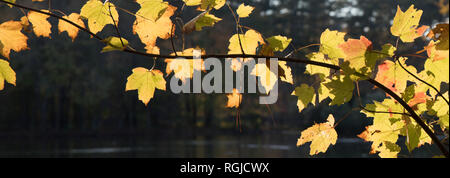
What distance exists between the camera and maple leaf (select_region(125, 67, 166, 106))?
0.74m

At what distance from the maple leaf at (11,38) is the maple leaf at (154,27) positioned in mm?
200

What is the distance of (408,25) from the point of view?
676 mm

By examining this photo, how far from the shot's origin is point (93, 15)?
2.58ft

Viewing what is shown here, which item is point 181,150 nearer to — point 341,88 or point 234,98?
point 234,98

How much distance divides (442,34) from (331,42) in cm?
23

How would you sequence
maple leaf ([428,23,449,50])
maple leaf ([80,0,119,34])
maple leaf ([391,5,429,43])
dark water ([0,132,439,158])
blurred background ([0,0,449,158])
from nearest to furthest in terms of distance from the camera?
maple leaf ([428,23,449,50]) < maple leaf ([391,5,429,43]) < maple leaf ([80,0,119,34]) < dark water ([0,132,439,158]) < blurred background ([0,0,449,158])

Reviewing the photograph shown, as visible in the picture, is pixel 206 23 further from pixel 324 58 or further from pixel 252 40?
pixel 324 58

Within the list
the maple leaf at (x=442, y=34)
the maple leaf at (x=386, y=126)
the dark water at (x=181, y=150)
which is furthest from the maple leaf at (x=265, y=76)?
the dark water at (x=181, y=150)

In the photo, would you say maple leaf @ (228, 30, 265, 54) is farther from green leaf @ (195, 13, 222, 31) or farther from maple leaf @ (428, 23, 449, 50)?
maple leaf @ (428, 23, 449, 50)

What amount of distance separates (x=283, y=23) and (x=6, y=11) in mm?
17132

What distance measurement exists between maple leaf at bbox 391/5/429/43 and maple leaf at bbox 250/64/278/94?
0.21 m

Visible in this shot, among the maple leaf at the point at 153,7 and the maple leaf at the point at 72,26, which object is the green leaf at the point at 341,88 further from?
the maple leaf at the point at 72,26

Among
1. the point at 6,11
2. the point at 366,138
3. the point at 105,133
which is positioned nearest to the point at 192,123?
the point at 105,133

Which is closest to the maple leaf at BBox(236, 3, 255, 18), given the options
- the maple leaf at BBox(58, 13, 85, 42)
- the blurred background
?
the maple leaf at BBox(58, 13, 85, 42)
